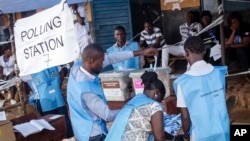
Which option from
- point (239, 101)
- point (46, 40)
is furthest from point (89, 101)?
point (239, 101)

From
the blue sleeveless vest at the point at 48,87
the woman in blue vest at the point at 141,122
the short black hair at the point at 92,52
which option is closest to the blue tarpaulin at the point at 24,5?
the blue sleeveless vest at the point at 48,87

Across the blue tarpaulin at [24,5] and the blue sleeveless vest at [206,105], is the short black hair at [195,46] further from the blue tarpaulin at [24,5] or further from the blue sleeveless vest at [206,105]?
the blue tarpaulin at [24,5]

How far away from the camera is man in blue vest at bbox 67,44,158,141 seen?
122 inches

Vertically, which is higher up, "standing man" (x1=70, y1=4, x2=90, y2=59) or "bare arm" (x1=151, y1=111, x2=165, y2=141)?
"standing man" (x1=70, y1=4, x2=90, y2=59)

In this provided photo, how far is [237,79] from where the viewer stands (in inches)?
294

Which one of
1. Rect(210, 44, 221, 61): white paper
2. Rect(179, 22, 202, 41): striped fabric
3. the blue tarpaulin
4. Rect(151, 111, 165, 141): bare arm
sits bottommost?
Rect(151, 111, 165, 141): bare arm

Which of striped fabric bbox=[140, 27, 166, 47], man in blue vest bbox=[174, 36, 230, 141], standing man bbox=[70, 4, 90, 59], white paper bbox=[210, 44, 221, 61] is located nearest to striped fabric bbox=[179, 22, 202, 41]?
striped fabric bbox=[140, 27, 166, 47]

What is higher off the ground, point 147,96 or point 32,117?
point 147,96

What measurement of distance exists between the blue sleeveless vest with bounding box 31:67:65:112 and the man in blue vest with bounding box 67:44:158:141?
1683mm

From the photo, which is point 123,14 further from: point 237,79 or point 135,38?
point 237,79

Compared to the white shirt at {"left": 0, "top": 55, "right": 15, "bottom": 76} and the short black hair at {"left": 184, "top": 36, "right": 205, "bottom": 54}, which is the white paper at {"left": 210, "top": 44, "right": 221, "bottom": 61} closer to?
the short black hair at {"left": 184, "top": 36, "right": 205, "bottom": 54}

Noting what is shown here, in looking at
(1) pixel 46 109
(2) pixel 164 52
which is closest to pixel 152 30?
(2) pixel 164 52

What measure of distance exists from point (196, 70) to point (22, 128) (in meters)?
1.99

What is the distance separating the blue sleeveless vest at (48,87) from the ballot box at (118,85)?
2.70 ft
